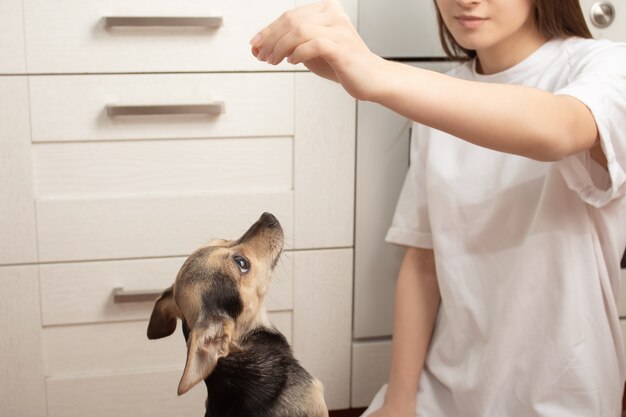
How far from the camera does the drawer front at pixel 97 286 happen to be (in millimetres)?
1506

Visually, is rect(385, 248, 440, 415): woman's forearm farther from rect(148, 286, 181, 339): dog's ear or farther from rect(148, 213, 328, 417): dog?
rect(148, 286, 181, 339): dog's ear

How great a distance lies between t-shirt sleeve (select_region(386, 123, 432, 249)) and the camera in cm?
143

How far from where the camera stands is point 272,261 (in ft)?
3.48

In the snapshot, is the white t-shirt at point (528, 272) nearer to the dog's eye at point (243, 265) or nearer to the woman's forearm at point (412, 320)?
the woman's forearm at point (412, 320)

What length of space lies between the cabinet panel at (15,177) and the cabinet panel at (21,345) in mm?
40

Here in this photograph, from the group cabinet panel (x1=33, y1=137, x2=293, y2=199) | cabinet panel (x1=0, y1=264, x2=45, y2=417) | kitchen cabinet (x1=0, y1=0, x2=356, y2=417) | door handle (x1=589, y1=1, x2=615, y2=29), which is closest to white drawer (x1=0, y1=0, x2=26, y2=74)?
kitchen cabinet (x1=0, y1=0, x2=356, y2=417)

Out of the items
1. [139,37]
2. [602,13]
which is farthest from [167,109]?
[602,13]

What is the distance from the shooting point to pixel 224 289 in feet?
3.28

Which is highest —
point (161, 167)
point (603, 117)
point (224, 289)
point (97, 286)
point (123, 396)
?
point (603, 117)

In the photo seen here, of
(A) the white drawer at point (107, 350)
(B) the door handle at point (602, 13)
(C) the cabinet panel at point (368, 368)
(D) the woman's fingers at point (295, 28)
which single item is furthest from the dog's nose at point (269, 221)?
(B) the door handle at point (602, 13)

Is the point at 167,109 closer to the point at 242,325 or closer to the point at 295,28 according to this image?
the point at 242,325

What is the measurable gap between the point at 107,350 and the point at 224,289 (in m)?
0.65

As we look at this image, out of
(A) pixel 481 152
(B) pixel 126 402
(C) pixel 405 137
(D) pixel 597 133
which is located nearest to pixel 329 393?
(B) pixel 126 402

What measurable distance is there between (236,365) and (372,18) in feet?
2.58
